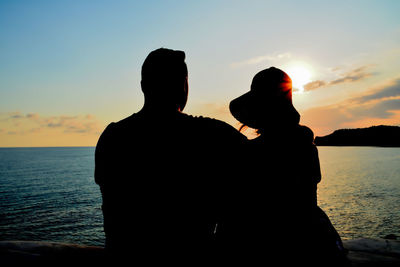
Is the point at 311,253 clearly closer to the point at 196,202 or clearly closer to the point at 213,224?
the point at 213,224

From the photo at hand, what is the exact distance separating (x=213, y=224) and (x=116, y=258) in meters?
0.65

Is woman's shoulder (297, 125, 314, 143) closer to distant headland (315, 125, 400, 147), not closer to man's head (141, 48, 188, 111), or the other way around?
man's head (141, 48, 188, 111)

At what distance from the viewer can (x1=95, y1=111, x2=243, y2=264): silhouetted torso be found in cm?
152

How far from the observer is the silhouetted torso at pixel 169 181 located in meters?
1.52

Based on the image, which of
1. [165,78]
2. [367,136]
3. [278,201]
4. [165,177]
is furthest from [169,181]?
[367,136]

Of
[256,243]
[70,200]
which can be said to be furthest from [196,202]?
[70,200]

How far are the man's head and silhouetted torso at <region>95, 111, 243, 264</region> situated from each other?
11cm

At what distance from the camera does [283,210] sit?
7.80ft

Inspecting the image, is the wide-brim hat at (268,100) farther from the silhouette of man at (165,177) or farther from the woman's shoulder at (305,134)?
the silhouette of man at (165,177)

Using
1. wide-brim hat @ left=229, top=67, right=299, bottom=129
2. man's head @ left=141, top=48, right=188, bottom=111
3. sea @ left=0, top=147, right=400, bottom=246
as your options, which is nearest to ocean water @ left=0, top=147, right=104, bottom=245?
sea @ left=0, top=147, right=400, bottom=246

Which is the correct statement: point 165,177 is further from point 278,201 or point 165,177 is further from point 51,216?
point 51,216

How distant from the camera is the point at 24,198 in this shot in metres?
37.8

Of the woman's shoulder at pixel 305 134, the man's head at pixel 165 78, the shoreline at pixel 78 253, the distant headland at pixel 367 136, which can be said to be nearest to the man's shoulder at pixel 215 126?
the man's head at pixel 165 78

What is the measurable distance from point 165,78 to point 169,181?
0.67m
